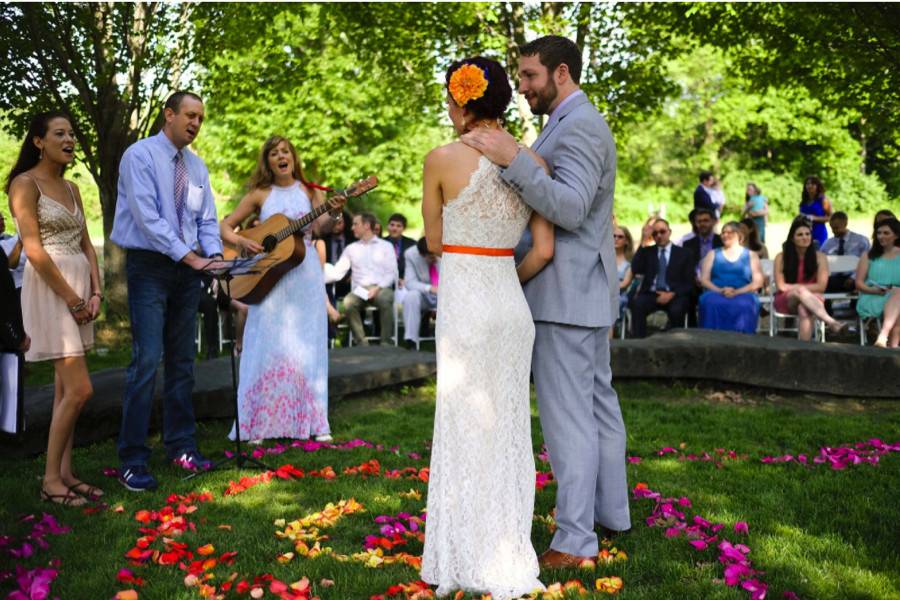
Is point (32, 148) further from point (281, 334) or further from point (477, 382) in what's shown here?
point (477, 382)

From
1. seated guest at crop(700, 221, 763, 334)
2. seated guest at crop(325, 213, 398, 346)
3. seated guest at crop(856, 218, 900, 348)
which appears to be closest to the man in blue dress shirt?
seated guest at crop(325, 213, 398, 346)

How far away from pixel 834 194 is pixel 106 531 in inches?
1657

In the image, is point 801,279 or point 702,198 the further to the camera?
point 702,198

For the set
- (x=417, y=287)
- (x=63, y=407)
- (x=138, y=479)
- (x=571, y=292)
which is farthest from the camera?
(x=417, y=287)

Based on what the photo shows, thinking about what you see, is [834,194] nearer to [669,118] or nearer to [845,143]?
[845,143]

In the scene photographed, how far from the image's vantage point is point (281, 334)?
757cm

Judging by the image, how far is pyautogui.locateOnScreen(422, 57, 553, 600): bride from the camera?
4.12 m

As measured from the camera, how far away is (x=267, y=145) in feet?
24.7

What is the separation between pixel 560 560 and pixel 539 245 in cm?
149

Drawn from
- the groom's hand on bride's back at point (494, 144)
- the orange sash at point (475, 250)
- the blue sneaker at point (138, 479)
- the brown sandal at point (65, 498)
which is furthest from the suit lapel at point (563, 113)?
the brown sandal at point (65, 498)

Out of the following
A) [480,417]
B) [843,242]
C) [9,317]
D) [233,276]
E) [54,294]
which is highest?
[843,242]

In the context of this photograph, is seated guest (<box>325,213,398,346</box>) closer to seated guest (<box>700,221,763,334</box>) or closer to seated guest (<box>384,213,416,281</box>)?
seated guest (<box>384,213,416,281</box>)

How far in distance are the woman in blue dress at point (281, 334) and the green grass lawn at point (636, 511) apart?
41 cm

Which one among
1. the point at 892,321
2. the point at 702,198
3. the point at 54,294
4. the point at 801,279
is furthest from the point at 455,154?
the point at 702,198
